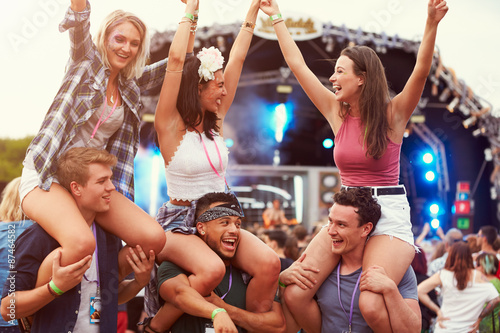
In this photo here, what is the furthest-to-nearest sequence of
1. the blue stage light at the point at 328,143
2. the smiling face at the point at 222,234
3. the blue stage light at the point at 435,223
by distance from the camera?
the blue stage light at the point at 328,143 < the blue stage light at the point at 435,223 < the smiling face at the point at 222,234

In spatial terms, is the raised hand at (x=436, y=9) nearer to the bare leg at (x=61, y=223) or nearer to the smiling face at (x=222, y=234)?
the smiling face at (x=222, y=234)

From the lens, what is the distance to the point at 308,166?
47.8ft

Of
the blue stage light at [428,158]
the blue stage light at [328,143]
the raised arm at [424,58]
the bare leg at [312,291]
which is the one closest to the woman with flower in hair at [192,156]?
the bare leg at [312,291]

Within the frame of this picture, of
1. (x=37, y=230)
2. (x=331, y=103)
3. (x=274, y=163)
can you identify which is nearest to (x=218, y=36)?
(x=274, y=163)

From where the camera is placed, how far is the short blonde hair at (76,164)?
288 centimetres

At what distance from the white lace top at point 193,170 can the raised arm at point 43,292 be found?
2.39 ft

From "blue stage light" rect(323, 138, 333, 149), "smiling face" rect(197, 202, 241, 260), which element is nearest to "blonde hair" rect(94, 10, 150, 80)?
"smiling face" rect(197, 202, 241, 260)

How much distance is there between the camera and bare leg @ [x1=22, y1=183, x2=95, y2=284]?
2691 millimetres

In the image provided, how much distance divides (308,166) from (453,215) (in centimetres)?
408

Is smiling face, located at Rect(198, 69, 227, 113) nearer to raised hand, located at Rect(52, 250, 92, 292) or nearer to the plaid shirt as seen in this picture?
the plaid shirt

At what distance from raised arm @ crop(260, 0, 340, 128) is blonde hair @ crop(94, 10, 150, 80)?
826 mm

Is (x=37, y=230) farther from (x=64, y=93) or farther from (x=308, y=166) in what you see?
(x=308, y=166)

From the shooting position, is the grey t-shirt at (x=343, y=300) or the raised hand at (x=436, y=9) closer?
the raised hand at (x=436, y=9)

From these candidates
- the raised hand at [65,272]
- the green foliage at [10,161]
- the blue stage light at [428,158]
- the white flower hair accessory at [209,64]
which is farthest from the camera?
the green foliage at [10,161]
